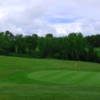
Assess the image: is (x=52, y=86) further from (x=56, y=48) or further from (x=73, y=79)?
(x=56, y=48)

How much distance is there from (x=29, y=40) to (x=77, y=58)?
37.6m

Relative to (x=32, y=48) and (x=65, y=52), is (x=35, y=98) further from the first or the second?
(x=32, y=48)

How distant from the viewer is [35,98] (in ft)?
22.6

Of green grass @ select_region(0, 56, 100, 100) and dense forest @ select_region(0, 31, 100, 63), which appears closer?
green grass @ select_region(0, 56, 100, 100)

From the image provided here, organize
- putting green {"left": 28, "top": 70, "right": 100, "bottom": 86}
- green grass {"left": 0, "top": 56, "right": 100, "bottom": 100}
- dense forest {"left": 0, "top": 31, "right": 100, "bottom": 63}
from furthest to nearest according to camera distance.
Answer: dense forest {"left": 0, "top": 31, "right": 100, "bottom": 63}, putting green {"left": 28, "top": 70, "right": 100, "bottom": 86}, green grass {"left": 0, "top": 56, "right": 100, "bottom": 100}

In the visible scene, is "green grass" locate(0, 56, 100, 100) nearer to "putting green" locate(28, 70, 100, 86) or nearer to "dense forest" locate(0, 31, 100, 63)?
"putting green" locate(28, 70, 100, 86)

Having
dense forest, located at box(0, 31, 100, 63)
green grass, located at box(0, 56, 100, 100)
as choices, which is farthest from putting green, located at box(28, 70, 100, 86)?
dense forest, located at box(0, 31, 100, 63)

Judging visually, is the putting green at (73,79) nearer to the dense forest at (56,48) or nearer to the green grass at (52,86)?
the green grass at (52,86)

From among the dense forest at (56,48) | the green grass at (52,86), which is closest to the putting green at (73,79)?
the green grass at (52,86)

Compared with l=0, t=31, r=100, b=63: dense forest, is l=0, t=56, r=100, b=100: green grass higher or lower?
lower

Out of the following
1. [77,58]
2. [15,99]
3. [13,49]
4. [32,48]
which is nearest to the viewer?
[15,99]

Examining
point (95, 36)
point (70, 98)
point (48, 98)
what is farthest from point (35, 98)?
point (95, 36)

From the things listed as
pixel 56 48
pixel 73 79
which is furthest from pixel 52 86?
pixel 56 48

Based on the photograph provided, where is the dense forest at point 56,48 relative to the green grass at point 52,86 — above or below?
above
